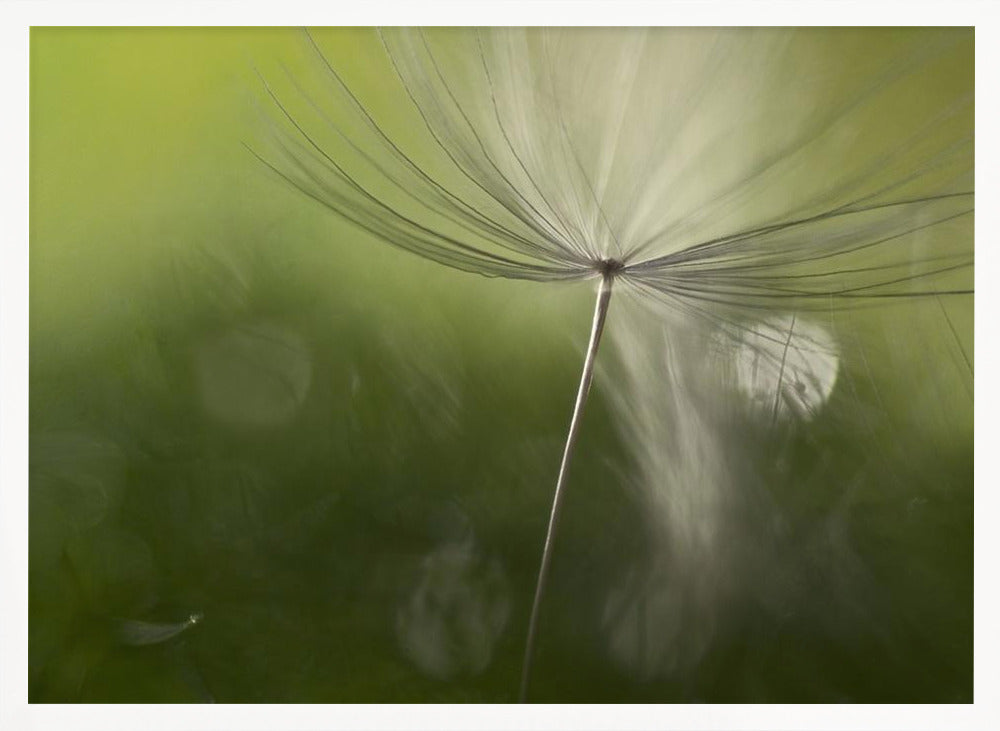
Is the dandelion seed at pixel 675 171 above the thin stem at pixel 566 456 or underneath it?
above

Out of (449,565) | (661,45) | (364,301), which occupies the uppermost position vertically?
(661,45)

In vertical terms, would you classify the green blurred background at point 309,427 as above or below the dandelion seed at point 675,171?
below
